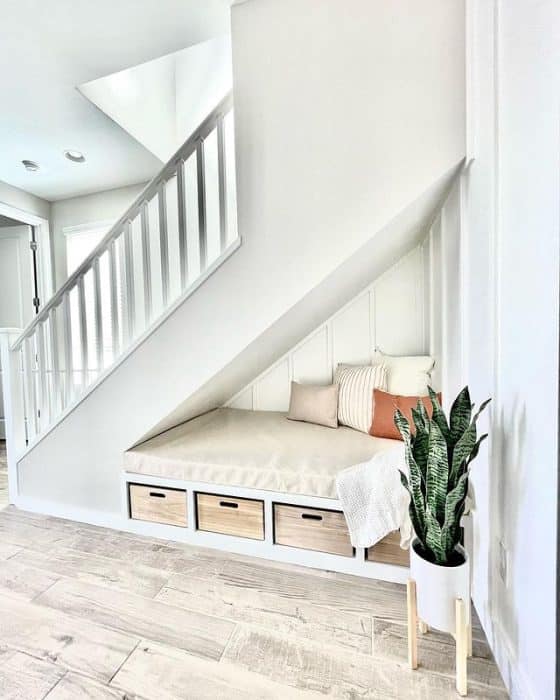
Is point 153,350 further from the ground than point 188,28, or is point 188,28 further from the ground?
point 188,28

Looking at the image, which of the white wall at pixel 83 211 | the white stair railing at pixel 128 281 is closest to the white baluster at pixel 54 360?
the white stair railing at pixel 128 281

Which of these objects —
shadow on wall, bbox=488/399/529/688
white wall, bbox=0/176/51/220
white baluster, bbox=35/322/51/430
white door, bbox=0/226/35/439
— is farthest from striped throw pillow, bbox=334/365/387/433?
white wall, bbox=0/176/51/220

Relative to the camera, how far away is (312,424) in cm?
237

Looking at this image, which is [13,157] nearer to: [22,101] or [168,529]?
[22,101]

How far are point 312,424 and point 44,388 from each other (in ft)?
5.85

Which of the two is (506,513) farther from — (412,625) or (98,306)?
(98,306)

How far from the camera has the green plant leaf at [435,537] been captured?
1.09 meters

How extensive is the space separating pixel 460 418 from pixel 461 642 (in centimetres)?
65

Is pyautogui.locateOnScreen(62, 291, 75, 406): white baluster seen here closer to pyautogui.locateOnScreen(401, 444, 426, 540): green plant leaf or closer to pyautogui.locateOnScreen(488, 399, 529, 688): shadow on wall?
pyautogui.locateOnScreen(401, 444, 426, 540): green plant leaf

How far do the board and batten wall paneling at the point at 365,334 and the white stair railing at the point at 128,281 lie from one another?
3.29 ft

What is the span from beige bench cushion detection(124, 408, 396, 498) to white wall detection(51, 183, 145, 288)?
2542 mm

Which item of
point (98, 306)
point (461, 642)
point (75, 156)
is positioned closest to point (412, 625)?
point (461, 642)

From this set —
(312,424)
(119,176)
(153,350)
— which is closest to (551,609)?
(312,424)

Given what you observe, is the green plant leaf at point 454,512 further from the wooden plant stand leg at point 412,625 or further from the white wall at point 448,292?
the white wall at point 448,292
